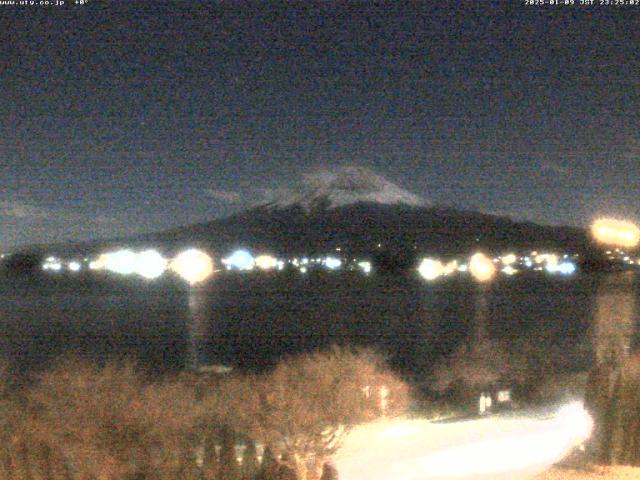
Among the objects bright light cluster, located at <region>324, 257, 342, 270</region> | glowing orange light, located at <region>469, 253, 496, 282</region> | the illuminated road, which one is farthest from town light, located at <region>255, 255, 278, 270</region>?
the illuminated road

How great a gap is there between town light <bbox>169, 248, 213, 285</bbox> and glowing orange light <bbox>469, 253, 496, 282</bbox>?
77.3ft

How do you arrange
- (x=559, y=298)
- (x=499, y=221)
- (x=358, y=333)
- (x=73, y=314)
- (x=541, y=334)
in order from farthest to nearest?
(x=499, y=221)
(x=559, y=298)
(x=73, y=314)
(x=358, y=333)
(x=541, y=334)

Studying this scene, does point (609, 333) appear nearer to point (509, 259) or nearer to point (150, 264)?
point (509, 259)

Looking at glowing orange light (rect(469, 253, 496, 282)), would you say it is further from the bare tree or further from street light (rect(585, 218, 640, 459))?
the bare tree

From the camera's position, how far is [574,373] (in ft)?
77.9

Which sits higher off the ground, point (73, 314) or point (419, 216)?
point (419, 216)

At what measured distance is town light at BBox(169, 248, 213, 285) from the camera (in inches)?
3208

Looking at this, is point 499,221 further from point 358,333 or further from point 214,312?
point 358,333

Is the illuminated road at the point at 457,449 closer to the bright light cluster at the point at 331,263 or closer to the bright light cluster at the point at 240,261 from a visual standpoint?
the bright light cluster at the point at 331,263

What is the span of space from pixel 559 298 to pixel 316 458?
170 ft

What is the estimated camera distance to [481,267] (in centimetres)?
7588

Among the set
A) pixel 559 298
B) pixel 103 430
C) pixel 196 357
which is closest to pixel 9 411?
pixel 103 430

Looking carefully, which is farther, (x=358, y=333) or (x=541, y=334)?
(x=358, y=333)

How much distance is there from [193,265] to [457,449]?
7257 cm
